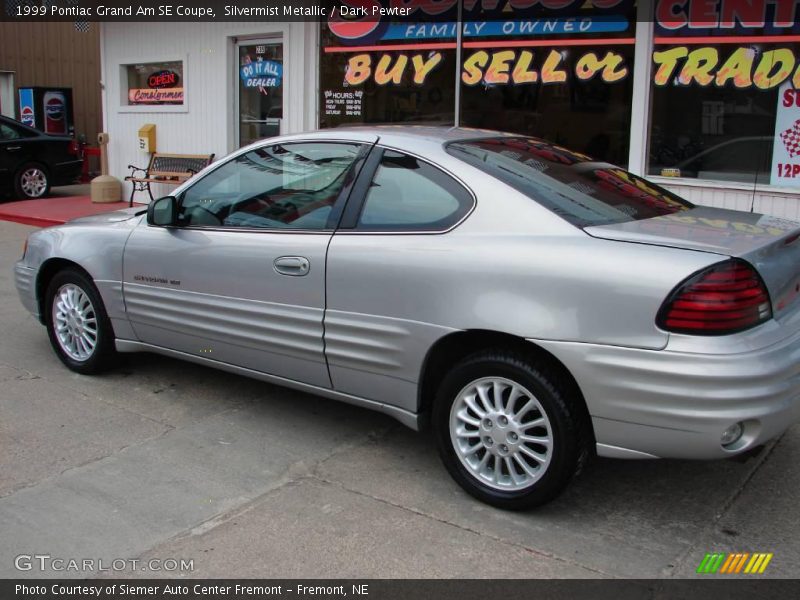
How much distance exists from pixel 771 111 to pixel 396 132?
4.90 m

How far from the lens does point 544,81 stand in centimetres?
879

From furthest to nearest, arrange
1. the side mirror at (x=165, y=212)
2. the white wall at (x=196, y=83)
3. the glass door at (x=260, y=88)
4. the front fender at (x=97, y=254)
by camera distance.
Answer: the glass door at (x=260, y=88), the white wall at (x=196, y=83), the front fender at (x=97, y=254), the side mirror at (x=165, y=212)

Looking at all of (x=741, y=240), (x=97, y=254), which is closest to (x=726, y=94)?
(x=741, y=240)

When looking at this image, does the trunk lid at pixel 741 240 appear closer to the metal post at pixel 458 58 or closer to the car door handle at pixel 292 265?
the car door handle at pixel 292 265

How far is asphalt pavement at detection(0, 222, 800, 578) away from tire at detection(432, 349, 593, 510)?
0.15 meters

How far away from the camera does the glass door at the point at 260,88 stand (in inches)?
437

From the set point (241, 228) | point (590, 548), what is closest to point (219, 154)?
point (241, 228)

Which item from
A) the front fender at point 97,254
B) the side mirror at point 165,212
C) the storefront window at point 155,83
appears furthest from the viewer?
the storefront window at point 155,83

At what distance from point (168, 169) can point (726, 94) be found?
8130mm

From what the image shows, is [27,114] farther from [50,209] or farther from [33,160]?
[50,209]

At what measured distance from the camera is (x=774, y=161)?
24.7 feet

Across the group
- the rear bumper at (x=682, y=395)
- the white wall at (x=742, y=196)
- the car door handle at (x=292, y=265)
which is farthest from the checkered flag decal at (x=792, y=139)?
the car door handle at (x=292, y=265)

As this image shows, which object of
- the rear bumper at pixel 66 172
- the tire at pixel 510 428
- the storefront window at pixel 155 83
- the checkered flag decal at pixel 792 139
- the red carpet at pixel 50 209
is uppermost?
the storefront window at pixel 155 83

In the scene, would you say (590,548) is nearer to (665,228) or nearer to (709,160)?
→ (665,228)
